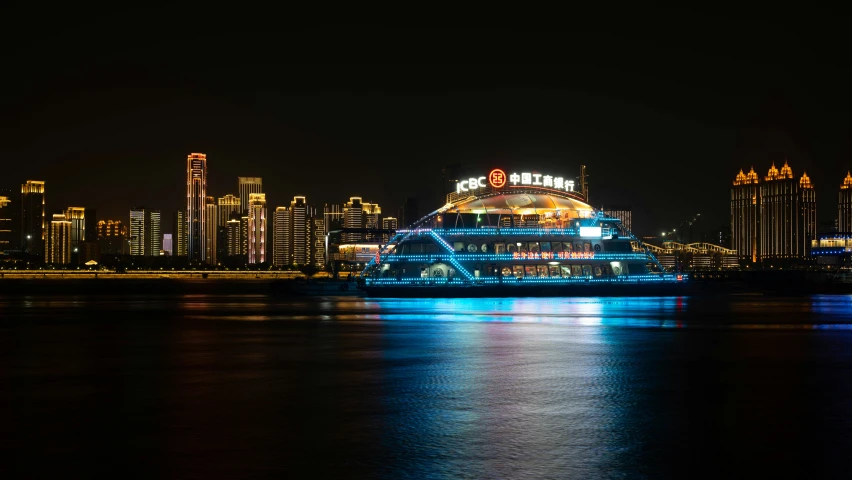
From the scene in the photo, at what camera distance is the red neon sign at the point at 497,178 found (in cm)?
7750

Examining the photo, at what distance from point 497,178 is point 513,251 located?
7816mm

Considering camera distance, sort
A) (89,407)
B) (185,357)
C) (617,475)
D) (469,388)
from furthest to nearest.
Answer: (185,357) → (469,388) → (89,407) → (617,475)

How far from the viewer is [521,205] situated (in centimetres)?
7744

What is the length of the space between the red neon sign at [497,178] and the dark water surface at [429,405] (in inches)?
1777

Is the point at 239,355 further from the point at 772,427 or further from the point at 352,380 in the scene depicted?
the point at 772,427

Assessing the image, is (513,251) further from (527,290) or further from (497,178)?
(497,178)

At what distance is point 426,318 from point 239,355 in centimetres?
1861

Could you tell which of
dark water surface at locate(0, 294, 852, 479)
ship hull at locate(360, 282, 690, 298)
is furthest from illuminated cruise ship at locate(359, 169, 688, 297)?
dark water surface at locate(0, 294, 852, 479)

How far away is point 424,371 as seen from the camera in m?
21.7

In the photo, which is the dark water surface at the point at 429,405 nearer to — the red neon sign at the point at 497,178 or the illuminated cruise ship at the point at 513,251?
the illuminated cruise ship at the point at 513,251

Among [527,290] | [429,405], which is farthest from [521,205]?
[429,405]

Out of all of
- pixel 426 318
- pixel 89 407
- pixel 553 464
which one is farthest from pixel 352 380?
pixel 426 318

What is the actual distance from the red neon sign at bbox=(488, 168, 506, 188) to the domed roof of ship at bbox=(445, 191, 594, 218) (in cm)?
95

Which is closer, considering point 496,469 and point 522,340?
point 496,469
